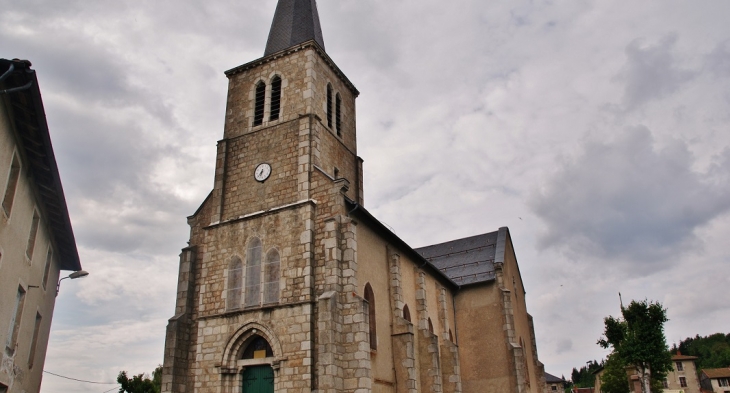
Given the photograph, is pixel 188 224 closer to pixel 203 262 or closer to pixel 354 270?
pixel 203 262

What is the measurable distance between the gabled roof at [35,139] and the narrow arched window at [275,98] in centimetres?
834

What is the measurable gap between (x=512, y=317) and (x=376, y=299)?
11.0 metres

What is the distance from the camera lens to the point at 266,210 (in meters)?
19.0

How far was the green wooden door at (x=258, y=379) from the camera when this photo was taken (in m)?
16.7

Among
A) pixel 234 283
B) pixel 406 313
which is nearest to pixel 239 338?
pixel 234 283

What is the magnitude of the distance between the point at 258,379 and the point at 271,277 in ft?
10.6

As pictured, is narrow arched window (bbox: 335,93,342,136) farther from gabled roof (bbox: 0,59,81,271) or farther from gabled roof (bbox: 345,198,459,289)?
gabled roof (bbox: 0,59,81,271)

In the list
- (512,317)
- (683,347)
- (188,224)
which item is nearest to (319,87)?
(188,224)

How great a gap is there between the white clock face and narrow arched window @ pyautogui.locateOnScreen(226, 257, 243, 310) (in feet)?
10.3

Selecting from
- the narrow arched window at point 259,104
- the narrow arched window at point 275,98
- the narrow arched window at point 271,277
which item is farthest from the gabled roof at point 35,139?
the narrow arched window at point 275,98

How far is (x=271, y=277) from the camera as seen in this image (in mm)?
17781

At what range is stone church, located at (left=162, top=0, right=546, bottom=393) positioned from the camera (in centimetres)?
1638

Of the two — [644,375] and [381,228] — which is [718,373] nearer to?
[644,375]

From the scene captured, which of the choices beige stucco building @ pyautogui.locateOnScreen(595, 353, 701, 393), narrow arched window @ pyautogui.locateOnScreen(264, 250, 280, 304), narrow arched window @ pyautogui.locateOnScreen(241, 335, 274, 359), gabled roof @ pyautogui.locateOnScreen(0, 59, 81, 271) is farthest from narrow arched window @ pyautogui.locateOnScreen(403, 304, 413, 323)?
beige stucco building @ pyautogui.locateOnScreen(595, 353, 701, 393)
